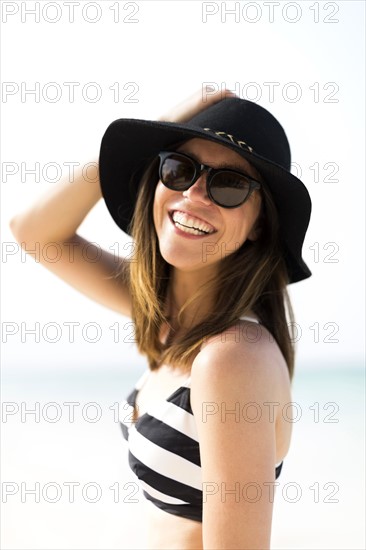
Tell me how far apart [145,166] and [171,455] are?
1197mm

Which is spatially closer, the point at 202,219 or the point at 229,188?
the point at 229,188

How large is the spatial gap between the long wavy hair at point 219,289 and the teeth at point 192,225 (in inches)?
8.9

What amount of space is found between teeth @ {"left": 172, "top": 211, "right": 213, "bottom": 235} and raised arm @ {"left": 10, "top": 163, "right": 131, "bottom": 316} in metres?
0.64

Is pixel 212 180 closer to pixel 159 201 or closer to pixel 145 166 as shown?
pixel 159 201

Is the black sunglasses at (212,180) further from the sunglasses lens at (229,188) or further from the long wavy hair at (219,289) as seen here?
the long wavy hair at (219,289)

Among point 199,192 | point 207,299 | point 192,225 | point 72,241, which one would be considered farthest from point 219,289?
point 72,241

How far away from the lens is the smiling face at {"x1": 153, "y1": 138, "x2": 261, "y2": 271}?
236 cm

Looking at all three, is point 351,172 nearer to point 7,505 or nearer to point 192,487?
point 7,505

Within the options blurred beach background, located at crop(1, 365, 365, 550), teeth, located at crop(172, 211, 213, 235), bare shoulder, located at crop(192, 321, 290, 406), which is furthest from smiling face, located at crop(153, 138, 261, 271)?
blurred beach background, located at crop(1, 365, 365, 550)

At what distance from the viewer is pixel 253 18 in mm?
12367

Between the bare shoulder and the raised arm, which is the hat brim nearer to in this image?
the raised arm

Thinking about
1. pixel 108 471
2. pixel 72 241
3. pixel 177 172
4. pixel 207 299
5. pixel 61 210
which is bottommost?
pixel 108 471

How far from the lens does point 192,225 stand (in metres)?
2.41

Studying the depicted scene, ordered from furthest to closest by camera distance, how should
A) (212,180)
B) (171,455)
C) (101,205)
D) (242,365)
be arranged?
(101,205), (212,180), (171,455), (242,365)
